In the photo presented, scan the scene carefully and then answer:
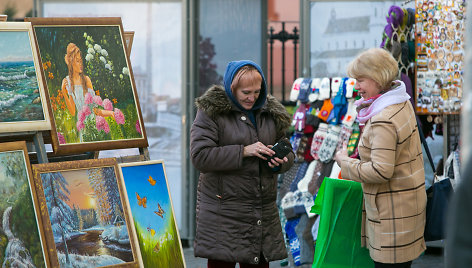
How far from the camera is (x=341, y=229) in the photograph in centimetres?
382

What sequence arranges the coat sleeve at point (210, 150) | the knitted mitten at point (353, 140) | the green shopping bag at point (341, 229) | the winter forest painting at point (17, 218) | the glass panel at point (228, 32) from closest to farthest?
1. the winter forest painting at point (17, 218)
2. the coat sleeve at point (210, 150)
3. the green shopping bag at point (341, 229)
4. the knitted mitten at point (353, 140)
5. the glass panel at point (228, 32)

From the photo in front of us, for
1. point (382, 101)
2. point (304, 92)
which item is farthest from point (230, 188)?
point (304, 92)

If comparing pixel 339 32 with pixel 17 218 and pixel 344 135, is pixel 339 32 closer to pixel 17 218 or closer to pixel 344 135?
pixel 344 135

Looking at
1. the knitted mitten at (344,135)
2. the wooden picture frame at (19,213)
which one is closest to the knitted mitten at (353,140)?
the knitted mitten at (344,135)

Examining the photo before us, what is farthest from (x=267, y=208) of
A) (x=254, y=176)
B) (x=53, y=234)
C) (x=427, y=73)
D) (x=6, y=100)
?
(x=427, y=73)

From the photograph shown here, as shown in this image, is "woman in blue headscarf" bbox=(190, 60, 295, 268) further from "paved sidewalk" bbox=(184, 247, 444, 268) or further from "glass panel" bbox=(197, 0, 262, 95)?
"glass panel" bbox=(197, 0, 262, 95)

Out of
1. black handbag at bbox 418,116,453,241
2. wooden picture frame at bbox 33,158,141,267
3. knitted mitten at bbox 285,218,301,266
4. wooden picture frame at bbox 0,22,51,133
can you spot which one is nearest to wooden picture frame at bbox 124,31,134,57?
wooden picture frame at bbox 0,22,51,133

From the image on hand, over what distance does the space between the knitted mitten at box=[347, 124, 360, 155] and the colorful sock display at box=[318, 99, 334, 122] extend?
24 centimetres

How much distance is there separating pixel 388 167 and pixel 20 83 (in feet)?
5.80

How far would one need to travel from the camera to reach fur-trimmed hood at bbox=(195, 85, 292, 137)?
12.0 ft

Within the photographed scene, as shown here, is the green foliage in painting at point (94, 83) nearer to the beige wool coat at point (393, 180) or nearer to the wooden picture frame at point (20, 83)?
the wooden picture frame at point (20, 83)

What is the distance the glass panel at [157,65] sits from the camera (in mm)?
7078

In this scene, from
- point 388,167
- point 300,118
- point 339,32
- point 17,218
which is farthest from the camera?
point 339,32

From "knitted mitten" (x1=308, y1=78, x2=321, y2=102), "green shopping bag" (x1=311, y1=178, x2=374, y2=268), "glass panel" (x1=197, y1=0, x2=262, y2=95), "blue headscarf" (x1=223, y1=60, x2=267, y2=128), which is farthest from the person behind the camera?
"glass panel" (x1=197, y1=0, x2=262, y2=95)
